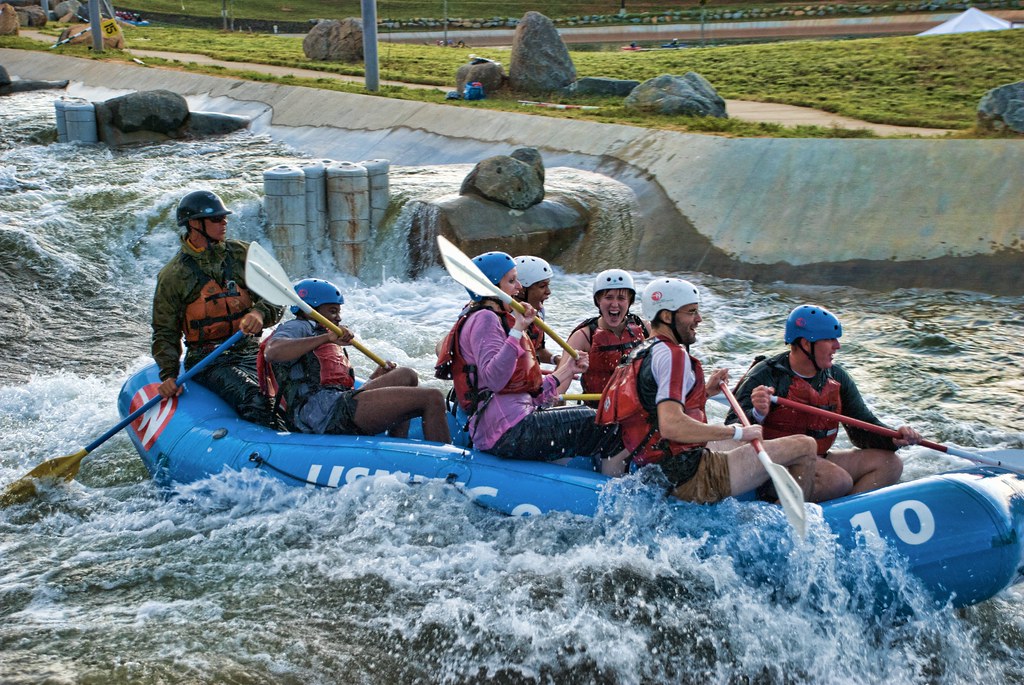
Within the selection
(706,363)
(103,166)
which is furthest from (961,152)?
(103,166)

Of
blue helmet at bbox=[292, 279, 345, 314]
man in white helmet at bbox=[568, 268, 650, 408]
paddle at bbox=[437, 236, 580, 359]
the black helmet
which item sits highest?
the black helmet

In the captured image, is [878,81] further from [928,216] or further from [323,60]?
[323,60]

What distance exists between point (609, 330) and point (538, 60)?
39.2ft

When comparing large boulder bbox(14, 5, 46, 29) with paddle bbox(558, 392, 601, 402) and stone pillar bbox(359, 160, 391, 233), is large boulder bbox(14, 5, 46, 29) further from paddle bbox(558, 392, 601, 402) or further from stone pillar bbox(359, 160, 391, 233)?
paddle bbox(558, 392, 601, 402)

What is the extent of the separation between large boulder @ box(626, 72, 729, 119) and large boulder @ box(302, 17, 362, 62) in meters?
9.07

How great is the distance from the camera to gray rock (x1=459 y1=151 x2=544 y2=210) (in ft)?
38.0

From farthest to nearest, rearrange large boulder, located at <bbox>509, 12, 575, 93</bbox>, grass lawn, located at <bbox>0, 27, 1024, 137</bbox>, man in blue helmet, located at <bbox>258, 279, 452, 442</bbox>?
large boulder, located at <bbox>509, 12, 575, 93</bbox> → grass lawn, located at <bbox>0, 27, 1024, 137</bbox> → man in blue helmet, located at <bbox>258, 279, 452, 442</bbox>

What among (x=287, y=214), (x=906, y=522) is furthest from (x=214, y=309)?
(x=287, y=214)

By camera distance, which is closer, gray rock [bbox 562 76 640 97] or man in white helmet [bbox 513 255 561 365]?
man in white helmet [bbox 513 255 561 365]

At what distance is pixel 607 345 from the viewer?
6.12 meters

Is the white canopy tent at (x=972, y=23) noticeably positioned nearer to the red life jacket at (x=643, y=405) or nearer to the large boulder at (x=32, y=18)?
the red life jacket at (x=643, y=405)

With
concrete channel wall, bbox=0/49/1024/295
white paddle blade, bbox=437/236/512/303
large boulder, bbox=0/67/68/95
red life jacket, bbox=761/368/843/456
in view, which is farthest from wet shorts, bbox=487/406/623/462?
large boulder, bbox=0/67/68/95

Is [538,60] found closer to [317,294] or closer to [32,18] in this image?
[317,294]

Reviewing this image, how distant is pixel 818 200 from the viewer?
11.4 metres
